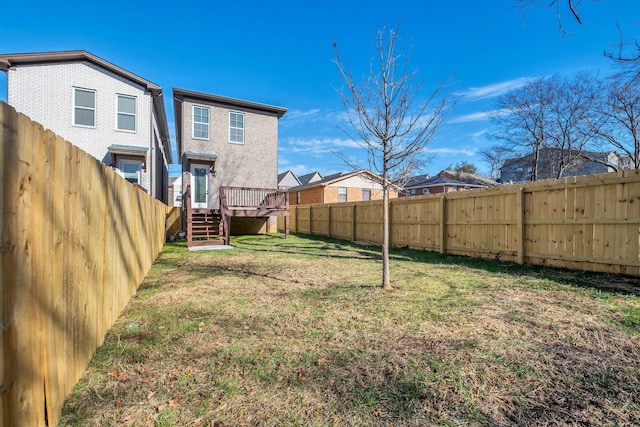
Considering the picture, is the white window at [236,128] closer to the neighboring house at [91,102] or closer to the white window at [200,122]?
the white window at [200,122]

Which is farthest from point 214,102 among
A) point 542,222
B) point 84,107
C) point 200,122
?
point 542,222

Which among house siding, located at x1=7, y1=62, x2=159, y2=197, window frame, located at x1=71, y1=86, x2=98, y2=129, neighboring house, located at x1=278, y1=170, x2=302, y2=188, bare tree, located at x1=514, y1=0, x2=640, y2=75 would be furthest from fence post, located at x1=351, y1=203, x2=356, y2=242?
neighboring house, located at x1=278, y1=170, x2=302, y2=188

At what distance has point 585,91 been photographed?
60.7 ft

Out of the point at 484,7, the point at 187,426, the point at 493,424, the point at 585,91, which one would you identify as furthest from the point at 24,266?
the point at 585,91

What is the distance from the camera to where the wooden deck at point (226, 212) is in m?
11.5

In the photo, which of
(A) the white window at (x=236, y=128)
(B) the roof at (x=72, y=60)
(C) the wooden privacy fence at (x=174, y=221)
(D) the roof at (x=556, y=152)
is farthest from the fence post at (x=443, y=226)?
(D) the roof at (x=556, y=152)

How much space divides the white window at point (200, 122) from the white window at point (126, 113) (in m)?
2.62

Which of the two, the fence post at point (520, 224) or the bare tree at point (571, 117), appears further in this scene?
the bare tree at point (571, 117)

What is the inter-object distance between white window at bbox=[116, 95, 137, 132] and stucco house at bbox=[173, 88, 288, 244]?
207cm

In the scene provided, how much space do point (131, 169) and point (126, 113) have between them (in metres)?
2.43

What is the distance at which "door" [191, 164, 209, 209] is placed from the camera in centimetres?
1491

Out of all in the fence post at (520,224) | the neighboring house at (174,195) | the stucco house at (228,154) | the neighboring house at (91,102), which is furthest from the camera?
the neighboring house at (174,195)

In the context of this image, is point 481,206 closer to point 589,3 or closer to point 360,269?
point 360,269

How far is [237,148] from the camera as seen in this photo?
1584 centimetres
